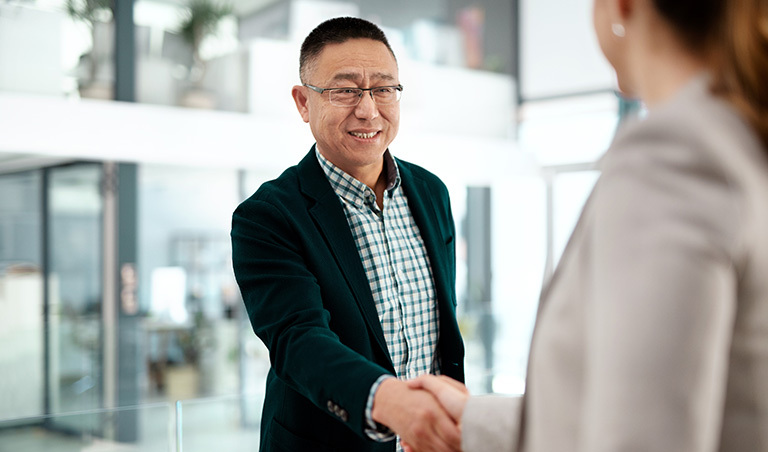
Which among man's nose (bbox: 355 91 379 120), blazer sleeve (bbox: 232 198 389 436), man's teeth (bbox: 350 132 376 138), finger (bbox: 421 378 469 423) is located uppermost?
man's nose (bbox: 355 91 379 120)

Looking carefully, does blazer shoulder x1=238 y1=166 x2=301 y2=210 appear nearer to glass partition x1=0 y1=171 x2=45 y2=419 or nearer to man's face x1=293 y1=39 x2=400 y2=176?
man's face x1=293 y1=39 x2=400 y2=176

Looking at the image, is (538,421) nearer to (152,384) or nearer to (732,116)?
(732,116)

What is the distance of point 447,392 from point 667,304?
65 cm

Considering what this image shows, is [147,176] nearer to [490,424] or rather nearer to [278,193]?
[278,193]

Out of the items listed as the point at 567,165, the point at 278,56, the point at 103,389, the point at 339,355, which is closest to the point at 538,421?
the point at 339,355

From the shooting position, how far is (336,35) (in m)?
1.76

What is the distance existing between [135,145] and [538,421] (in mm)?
5400

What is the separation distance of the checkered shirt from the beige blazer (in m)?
0.96

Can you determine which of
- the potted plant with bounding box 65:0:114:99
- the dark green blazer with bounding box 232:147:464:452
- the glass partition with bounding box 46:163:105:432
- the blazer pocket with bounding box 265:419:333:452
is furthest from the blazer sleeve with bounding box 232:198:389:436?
the potted plant with bounding box 65:0:114:99

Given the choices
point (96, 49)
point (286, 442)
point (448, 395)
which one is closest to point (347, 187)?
point (286, 442)

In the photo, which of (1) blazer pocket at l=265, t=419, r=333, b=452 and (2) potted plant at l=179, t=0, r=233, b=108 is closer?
(1) blazer pocket at l=265, t=419, r=333, b=452

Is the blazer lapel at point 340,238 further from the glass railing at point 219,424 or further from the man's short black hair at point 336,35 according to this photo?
the glass railing at point 219,424

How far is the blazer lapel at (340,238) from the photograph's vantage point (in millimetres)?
1545

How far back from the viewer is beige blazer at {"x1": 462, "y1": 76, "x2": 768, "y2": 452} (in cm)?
60
